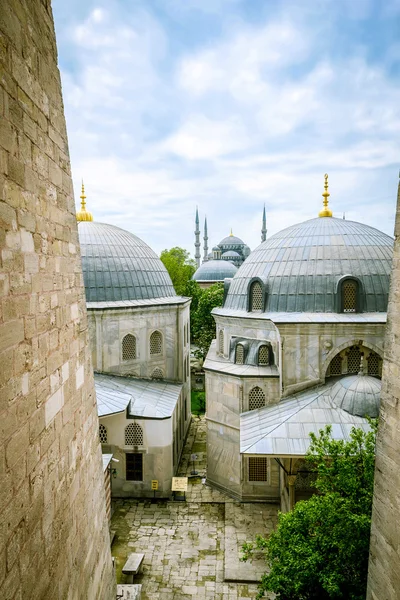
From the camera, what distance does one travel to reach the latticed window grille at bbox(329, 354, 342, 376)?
15.1 meters

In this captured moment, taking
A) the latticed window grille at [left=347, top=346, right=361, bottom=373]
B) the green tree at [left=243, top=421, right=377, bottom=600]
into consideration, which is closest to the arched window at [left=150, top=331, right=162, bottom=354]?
the latticed window grille at [left=347, top=346, right=361, bottom=373]

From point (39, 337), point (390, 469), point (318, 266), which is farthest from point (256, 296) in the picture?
point (39, 337)

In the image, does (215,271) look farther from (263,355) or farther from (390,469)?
(390,469)

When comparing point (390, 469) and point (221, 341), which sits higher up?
point (390, 469)

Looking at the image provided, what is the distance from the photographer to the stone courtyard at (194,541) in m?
11.5

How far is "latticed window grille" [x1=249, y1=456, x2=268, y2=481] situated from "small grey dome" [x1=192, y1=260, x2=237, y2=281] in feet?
133

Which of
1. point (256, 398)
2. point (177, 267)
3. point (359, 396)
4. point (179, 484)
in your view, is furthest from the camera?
point (177, 267)

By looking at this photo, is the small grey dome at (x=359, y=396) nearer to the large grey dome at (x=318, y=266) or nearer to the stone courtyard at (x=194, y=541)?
the large grey dome at (x=318, y=266)

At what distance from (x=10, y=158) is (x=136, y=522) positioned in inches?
559

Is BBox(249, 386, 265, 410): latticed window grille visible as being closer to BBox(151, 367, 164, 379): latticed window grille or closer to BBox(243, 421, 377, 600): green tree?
BBox(151, 367, 164, 379): latticed window grille

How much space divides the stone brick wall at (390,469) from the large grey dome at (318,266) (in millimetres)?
11080

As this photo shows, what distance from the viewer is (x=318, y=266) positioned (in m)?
16.8

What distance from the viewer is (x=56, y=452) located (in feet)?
14.3

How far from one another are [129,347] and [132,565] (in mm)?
8845
